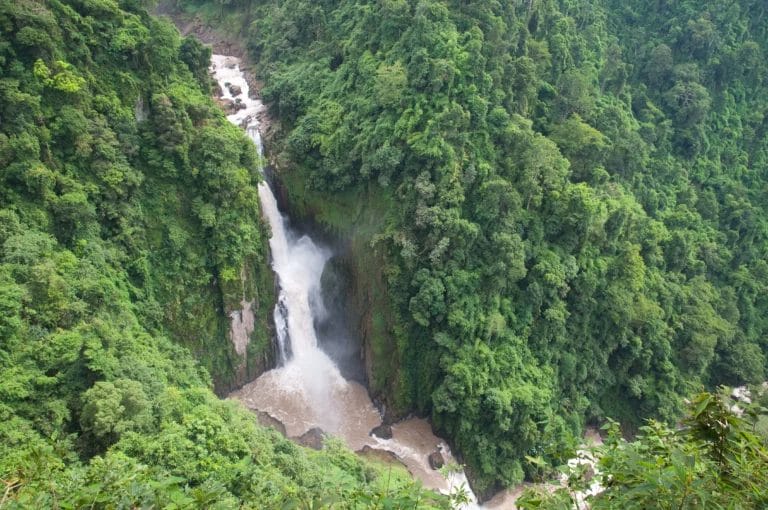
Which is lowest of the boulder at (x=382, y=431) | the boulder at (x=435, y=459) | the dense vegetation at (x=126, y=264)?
the boulder at (x=435, y=459)

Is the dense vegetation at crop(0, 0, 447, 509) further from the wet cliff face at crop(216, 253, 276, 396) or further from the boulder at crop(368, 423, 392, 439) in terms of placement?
the boulder at crop(368, 423, 392, 439)

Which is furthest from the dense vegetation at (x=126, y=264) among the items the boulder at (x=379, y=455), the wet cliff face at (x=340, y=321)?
the wet cliff face at (x=340, y=321)

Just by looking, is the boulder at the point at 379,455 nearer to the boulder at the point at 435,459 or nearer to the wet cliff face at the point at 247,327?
the boulder at the point at 435,459

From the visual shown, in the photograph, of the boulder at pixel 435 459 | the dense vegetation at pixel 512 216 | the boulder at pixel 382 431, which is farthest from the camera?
the boulder at pixel 382 431

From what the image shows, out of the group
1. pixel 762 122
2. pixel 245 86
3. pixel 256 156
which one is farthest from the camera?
pixel 762 122

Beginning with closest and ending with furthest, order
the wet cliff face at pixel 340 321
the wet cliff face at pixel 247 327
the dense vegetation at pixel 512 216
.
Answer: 1. the dense vegetation at pixel 512 216
2. the wet cliff face at pixel 247 327
3. the wet cliff face at pixel 340 321

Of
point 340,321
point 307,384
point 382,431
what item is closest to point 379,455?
point 382,431

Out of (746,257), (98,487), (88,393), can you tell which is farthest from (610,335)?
(98,487)

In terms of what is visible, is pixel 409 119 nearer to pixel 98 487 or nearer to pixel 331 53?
pixel 331 53
